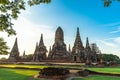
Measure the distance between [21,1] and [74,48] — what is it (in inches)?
1746

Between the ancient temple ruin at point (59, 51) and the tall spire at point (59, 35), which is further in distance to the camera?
the tall spire at point (59, 35)

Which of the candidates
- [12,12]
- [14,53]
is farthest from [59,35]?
[12,12]

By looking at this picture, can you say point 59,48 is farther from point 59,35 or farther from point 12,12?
point 12,12

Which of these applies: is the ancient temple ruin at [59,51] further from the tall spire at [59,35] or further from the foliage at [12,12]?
the foliage at [12,12]

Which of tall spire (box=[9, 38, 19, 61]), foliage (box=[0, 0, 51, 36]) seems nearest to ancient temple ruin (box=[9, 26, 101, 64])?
tall spire (box=[9, 38, 19, 61])

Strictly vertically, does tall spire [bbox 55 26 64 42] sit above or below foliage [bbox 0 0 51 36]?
above

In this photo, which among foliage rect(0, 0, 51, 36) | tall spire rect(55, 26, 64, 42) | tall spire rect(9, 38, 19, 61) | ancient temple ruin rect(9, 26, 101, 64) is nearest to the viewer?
foliage rect(0, 0, 51, 36)

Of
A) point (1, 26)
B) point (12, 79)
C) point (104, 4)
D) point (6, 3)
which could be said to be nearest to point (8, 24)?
point (1, 26)

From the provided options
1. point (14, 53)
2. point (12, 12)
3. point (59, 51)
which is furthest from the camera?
point (14, 53)

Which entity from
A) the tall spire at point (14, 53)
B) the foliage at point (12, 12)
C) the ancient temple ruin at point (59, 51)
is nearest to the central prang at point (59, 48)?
the ancient temple ruin at point (59, 51)

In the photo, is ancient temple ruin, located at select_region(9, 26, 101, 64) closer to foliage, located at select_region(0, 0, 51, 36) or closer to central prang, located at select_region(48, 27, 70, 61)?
central prang, located at select_region(48, 27, 70, 61)

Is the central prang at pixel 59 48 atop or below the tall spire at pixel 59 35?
below

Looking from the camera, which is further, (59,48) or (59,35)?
(59,35)

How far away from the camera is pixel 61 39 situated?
2141 inches
